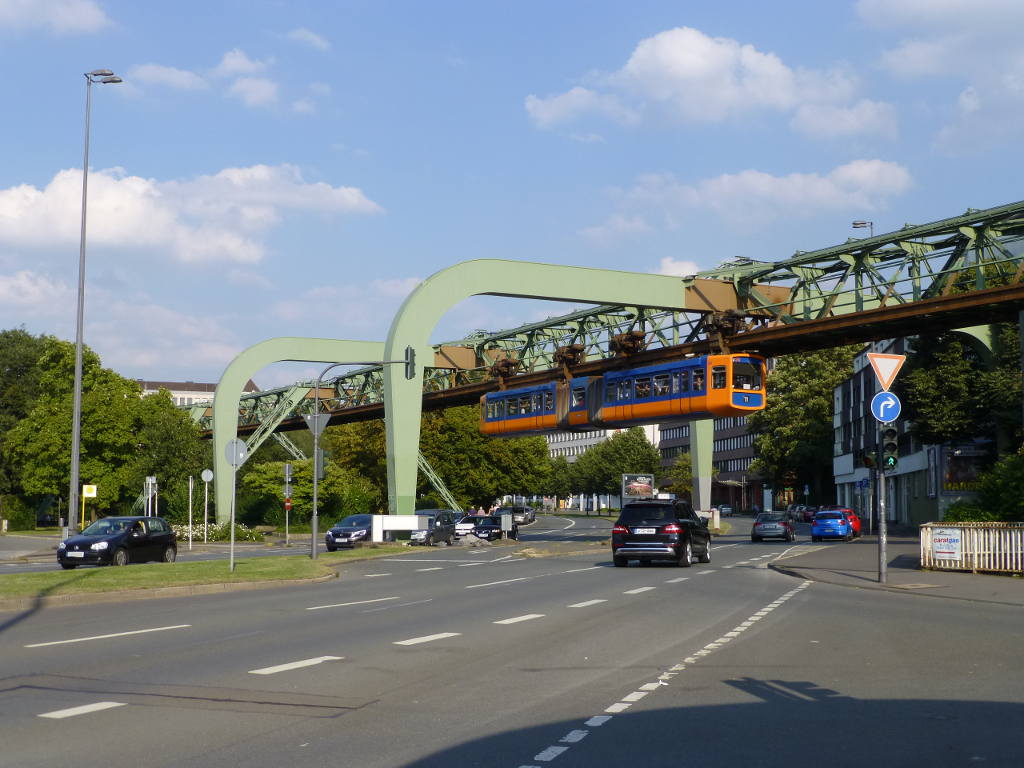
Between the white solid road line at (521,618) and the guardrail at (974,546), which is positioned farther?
the guardrail at (974,546)

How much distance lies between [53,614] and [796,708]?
12.1 metres

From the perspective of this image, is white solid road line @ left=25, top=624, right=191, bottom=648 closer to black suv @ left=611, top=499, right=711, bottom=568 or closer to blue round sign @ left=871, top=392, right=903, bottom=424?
blue round sign @ left=871, top=392, right=903, bottom=424

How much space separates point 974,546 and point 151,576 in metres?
17.1

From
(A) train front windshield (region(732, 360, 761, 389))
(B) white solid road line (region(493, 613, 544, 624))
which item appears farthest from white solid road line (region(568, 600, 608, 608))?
(A) train front windshield (region(732, 360, 761, 389))

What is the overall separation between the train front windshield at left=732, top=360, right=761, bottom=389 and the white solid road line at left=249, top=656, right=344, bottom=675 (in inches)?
1248

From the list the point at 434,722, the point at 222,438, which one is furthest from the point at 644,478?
the point at 434,722

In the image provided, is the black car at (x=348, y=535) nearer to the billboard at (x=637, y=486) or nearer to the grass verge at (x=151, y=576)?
the grass verge at (x=151, y=576)

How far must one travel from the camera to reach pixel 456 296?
146ft

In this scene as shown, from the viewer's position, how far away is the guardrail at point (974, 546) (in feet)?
78.2

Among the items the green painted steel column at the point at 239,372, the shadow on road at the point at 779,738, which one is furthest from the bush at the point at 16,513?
the shadow on road at the point at 779,738

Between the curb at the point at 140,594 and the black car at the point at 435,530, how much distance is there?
2349 cm

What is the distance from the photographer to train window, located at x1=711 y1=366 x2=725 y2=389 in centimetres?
4150

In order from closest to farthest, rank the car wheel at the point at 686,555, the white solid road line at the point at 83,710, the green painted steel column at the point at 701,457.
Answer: the white solid road line at the point at 83,710, the car wheel at the point at 686,555, the green painted steel column at the point at 701,457

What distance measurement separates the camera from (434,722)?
26.5 ft
